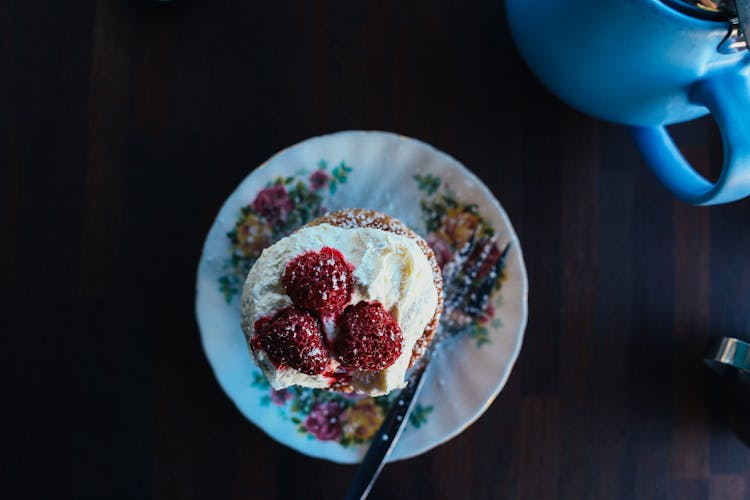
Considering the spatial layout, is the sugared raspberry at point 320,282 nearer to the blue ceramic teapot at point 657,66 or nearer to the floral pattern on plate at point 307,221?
the floral pattern on plate at point 307,221

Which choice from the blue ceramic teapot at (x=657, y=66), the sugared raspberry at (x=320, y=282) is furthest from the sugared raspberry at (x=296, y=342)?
the blue ceramic teapot at (x=657, y=66)

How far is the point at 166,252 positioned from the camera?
1171 mm

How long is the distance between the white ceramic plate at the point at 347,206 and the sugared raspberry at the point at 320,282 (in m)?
0.26

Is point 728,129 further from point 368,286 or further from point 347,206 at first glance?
point 347,206

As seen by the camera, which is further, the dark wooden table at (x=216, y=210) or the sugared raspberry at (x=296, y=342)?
the dark wooden table at (x=216, y=210)

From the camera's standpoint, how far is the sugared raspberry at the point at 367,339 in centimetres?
85

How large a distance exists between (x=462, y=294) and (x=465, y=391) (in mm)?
157

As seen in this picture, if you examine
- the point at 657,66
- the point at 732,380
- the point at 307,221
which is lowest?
the point at 732,380

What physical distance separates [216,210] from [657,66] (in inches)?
27.9

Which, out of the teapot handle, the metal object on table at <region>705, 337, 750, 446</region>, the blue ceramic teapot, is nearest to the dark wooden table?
the metal object on table at <region>705, 337, 750, 446</region>

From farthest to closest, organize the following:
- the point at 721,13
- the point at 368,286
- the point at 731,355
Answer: the point at 731,355 → the point at 368,286 → the point at 721,13

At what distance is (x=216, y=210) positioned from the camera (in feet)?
3.84

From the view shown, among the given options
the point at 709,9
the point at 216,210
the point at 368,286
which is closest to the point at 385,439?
the point at 368,286

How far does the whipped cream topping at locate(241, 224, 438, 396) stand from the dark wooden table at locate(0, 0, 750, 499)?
280 mm
